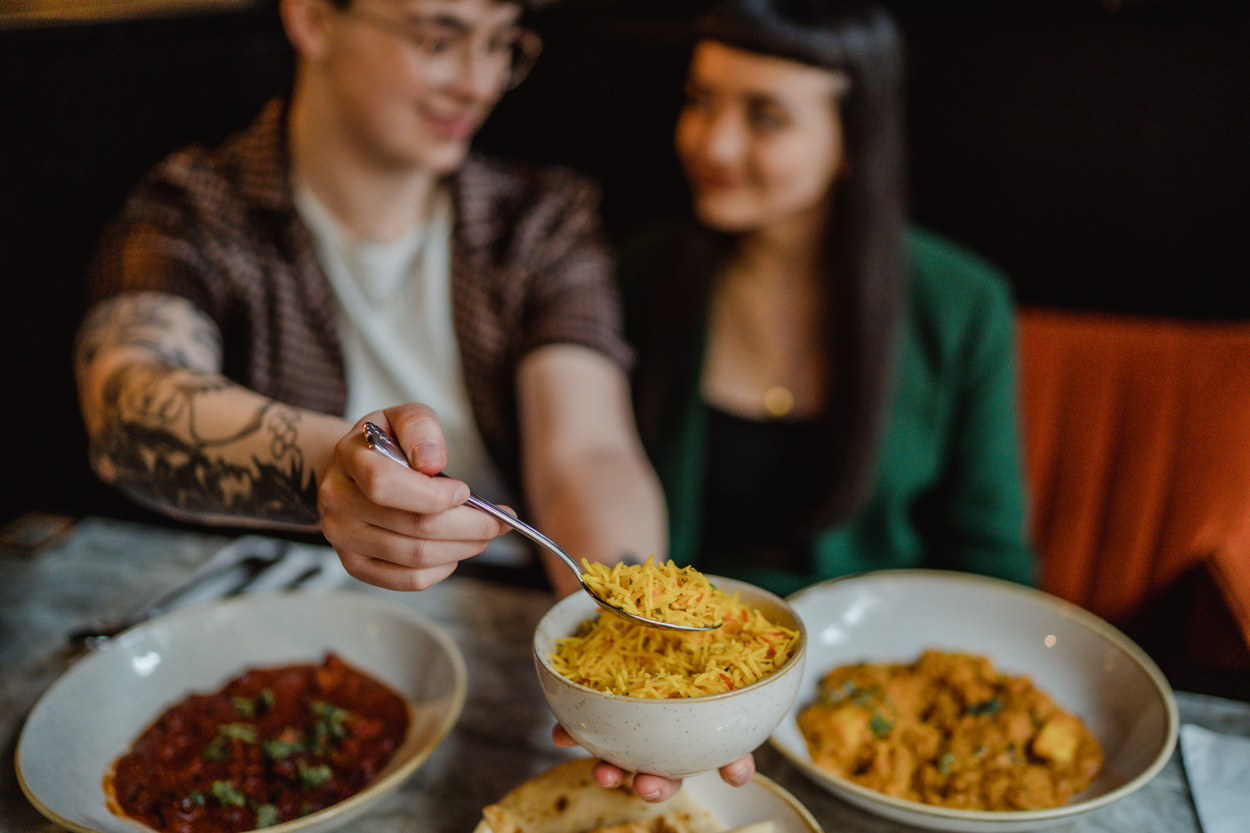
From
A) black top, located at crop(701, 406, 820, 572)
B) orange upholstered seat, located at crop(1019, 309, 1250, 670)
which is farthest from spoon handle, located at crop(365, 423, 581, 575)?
orange upholstered seat, located at crop(1019, 309, 1250, 670)

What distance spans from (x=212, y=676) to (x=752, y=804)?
2.12 ft

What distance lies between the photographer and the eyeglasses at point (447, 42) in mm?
1373

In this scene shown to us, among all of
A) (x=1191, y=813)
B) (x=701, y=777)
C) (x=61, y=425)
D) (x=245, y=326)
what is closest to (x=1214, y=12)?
(x=1191, y=813)

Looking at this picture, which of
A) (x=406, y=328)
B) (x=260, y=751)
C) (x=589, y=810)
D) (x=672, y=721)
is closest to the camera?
(x=672, y=721)

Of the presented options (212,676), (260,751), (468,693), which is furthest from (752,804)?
(212,676)

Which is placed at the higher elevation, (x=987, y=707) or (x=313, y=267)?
(x=313, y=267)

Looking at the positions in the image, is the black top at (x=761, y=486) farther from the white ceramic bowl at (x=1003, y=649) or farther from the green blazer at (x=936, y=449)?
the white ceramic bowl at (x=1003, y=649)

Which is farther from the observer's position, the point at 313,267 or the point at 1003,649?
the point at 313,267

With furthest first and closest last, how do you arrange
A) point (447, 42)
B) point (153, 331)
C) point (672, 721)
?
point (447, 42), point (153, 331), point (672, 721)

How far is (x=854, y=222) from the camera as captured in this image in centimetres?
160

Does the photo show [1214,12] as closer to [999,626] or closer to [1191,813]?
[999,626]

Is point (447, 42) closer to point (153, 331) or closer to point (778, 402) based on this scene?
point (153, 331)

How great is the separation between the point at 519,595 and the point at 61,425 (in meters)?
0.67

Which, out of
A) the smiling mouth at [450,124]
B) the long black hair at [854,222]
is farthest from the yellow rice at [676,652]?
the smiling mouth at [450,124]
